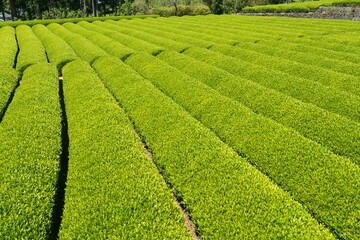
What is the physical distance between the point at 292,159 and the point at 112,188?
223 inches

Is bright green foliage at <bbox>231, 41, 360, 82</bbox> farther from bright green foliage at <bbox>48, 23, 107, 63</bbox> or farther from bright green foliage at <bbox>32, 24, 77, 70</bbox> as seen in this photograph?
bright green foliage at <bbox>32, 24, 77, 70</bbox>

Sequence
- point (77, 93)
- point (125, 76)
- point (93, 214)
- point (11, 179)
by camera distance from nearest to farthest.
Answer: point (93, 214) → point (11, 179) → point (77, 93) → point (125, 76)

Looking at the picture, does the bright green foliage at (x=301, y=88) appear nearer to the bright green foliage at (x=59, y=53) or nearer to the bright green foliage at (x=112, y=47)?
the bright green foliage at (x=112, y=47)

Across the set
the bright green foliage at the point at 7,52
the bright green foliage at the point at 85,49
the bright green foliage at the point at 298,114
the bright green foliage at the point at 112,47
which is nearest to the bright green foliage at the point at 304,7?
the bright green foliage at the point at 112,47

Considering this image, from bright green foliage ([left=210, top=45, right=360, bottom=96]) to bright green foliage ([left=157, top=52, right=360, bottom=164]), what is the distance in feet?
14.4

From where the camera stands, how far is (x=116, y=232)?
21.0 ft

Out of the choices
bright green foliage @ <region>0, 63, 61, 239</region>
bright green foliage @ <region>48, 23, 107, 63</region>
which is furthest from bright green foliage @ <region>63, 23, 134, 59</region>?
bright green foliage @ <region>0, 63, 61, 239</region>

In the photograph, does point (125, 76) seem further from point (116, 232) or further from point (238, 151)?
point (116, 232)

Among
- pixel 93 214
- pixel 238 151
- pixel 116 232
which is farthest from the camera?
pixel 238 151

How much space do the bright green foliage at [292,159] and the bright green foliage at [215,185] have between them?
0.78 meters

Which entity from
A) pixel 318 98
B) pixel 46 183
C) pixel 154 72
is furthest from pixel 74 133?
pixel 318 98

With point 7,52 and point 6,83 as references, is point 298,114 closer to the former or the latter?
point 6,83

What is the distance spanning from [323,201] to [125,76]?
42.7ft

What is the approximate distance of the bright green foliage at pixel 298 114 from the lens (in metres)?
10.2
